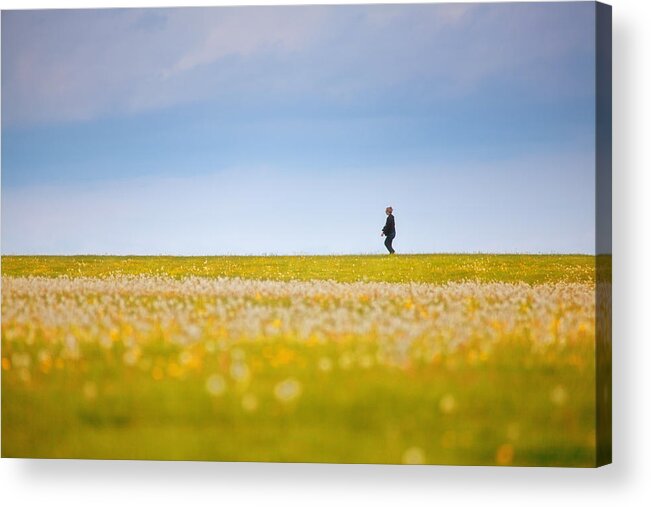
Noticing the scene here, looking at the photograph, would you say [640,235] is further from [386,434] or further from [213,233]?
[213,233]

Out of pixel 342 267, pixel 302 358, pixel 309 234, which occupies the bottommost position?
pixel 302 358

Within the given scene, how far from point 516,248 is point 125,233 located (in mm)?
3589

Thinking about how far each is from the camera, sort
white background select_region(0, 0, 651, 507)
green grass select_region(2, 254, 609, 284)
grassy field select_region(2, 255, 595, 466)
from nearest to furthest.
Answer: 1. grassy field select_region(2, 255, 595, 466)
2. white background select_region(0, 0, 651, 507)
3. green grass select_region(2, 254, 609, 284)

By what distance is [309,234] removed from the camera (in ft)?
28.9

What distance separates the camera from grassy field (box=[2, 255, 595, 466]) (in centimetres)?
838

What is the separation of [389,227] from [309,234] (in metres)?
0.75

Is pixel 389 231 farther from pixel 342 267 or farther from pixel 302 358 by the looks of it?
pixel 302 358

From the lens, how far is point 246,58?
8906mm

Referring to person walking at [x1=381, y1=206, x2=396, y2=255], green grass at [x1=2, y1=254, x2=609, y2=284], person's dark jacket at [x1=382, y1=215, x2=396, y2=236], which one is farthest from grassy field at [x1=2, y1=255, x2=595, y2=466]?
person's dark jacket at [x1=382, y1=215, x2=396, y2=236]

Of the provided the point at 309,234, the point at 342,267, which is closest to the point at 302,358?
the point at 342,267

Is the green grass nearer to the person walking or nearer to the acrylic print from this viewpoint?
the acrylic print

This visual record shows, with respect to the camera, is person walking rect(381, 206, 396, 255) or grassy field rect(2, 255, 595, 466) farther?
person walking rect(381, 206, 396, 255)

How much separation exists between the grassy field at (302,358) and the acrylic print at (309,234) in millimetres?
20

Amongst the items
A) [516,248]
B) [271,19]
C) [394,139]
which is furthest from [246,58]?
[516,248]
